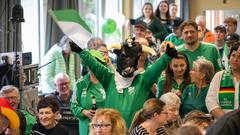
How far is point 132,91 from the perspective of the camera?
534cm

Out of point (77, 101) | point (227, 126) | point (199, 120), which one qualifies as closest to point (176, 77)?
point (77, 101)

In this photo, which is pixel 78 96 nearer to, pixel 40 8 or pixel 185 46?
pixel 185 46

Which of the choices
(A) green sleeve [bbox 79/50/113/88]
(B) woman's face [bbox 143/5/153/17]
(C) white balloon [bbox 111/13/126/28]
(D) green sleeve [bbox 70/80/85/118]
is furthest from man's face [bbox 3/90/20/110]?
(C) white balloon [bbox 111/13/126/28]

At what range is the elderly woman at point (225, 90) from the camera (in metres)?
5.31

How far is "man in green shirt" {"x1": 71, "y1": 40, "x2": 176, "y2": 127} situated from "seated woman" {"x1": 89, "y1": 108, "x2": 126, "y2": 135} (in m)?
0.94

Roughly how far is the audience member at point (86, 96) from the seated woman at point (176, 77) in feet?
1.92

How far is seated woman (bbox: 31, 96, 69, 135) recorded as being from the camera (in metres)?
5.32

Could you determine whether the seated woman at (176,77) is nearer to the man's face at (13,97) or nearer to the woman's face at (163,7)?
the man's face at (13,97)

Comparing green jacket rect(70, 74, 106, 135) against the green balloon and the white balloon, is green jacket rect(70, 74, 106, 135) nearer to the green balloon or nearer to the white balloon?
the green balloon

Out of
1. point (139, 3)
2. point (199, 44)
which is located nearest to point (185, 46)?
point (199, 44)

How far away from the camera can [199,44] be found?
6219 millimetres

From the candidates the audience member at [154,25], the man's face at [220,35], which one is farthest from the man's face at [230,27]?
the audience member at [154,25]

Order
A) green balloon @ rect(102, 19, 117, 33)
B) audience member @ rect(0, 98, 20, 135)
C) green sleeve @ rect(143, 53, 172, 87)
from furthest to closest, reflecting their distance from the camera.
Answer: green balloon @ rect(102, 19, 117, 33) < green sleeve @ rect(143, 53, 172, 87) < audience member @ rect(0, 98, 20, 135)

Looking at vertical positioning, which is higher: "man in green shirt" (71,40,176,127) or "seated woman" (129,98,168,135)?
"man in green shirt" (71,40,176,127)
